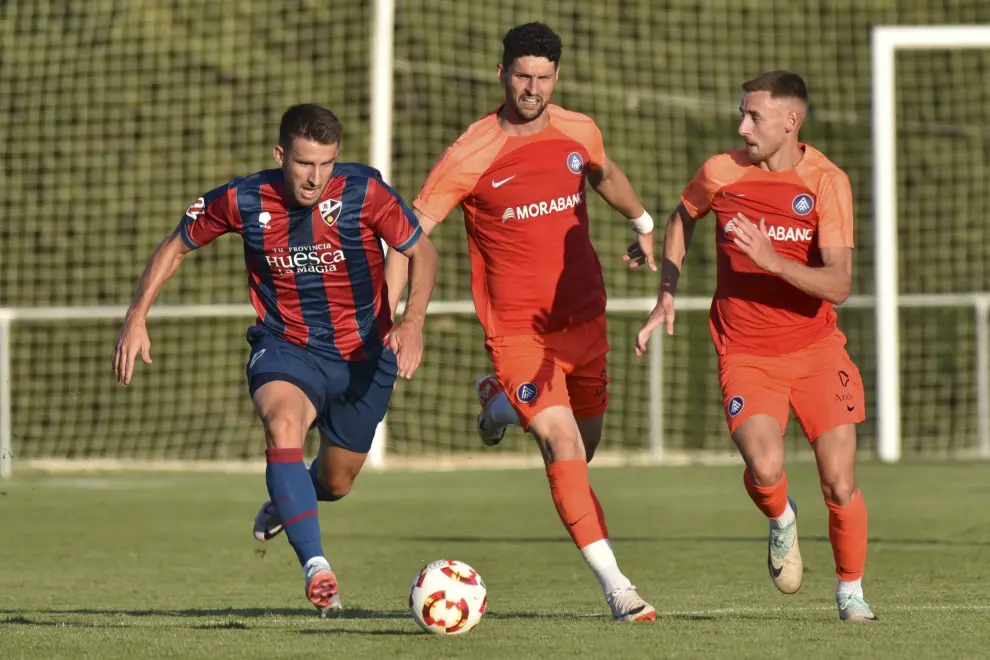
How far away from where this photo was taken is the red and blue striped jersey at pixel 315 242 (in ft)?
25.5

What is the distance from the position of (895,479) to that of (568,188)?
25.4ft

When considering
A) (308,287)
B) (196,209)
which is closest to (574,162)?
(308,287)

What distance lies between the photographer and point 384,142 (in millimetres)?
17016

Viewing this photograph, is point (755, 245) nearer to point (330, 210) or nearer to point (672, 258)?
point (672, 258)

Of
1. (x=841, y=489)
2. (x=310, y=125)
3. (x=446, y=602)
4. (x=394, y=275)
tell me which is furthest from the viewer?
(x=394, y=275)

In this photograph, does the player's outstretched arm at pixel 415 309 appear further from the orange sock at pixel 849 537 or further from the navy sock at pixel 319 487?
the orange sock at pixel 849 537

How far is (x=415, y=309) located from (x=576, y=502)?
3.30ft

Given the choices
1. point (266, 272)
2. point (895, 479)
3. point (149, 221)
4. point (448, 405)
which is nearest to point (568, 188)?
point (266, 272)

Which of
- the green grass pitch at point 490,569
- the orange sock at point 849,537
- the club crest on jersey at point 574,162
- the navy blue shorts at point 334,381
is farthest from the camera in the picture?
the club crest on jersey at point 574,162

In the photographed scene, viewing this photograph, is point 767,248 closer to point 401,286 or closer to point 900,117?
point 401,286

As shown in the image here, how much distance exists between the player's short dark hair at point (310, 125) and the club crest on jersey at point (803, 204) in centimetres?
185

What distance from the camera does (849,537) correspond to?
7.07 meters

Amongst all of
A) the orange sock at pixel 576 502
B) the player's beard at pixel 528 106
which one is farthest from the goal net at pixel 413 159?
the orange sock at pixel 576 502

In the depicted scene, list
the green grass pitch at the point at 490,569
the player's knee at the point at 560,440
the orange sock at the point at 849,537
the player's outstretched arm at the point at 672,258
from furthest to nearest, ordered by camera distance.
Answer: the player's knee at the point at 560,440
the player's outstretched arm at the point at 672,258
the orange sock at the point at 849,537
the green grass pitch at the point at 490,569
